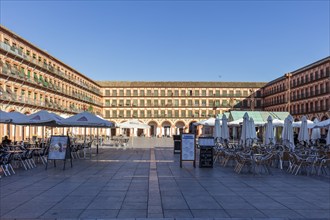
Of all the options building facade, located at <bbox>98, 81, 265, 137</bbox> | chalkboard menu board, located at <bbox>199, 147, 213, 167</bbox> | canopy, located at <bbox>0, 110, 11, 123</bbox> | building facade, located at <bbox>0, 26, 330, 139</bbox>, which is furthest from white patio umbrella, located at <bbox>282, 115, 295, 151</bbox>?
building facade, located at <bbox>98, 81, 265, 137</bbox>

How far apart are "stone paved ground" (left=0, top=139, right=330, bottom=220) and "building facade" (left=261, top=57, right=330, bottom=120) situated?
42.2 meters

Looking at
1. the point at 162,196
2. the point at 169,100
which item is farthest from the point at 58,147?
the point at 169,100

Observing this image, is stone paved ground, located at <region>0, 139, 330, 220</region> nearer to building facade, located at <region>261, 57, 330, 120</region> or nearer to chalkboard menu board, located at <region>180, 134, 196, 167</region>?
chalkboard menu board, located at <region>180, 134, 196, 167</region>

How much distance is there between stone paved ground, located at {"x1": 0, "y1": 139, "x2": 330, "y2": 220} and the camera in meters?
6.19

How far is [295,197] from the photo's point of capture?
7.70m

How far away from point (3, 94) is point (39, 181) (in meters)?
28.5

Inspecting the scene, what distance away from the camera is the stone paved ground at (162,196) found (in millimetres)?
6191

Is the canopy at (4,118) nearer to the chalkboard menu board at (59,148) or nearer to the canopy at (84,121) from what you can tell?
the canopy at (84,121)

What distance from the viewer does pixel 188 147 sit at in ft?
44.0

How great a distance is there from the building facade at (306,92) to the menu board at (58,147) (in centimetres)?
4186

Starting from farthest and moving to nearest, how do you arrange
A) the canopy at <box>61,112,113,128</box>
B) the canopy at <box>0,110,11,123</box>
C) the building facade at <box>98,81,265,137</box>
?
the building facade at <box>98,81,265,137</box> < the canopy at <box>0,110,11,123</box> < the canopy at <box>61,112,113,128</box>

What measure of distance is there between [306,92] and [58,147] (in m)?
50.9

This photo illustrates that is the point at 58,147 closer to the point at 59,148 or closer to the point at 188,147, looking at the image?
the point at 59,148

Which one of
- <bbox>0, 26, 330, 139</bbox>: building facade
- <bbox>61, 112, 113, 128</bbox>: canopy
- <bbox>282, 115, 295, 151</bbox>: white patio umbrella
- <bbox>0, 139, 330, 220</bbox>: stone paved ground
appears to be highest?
<bbox>0, 26, 330, 139</bbox>: building facade
